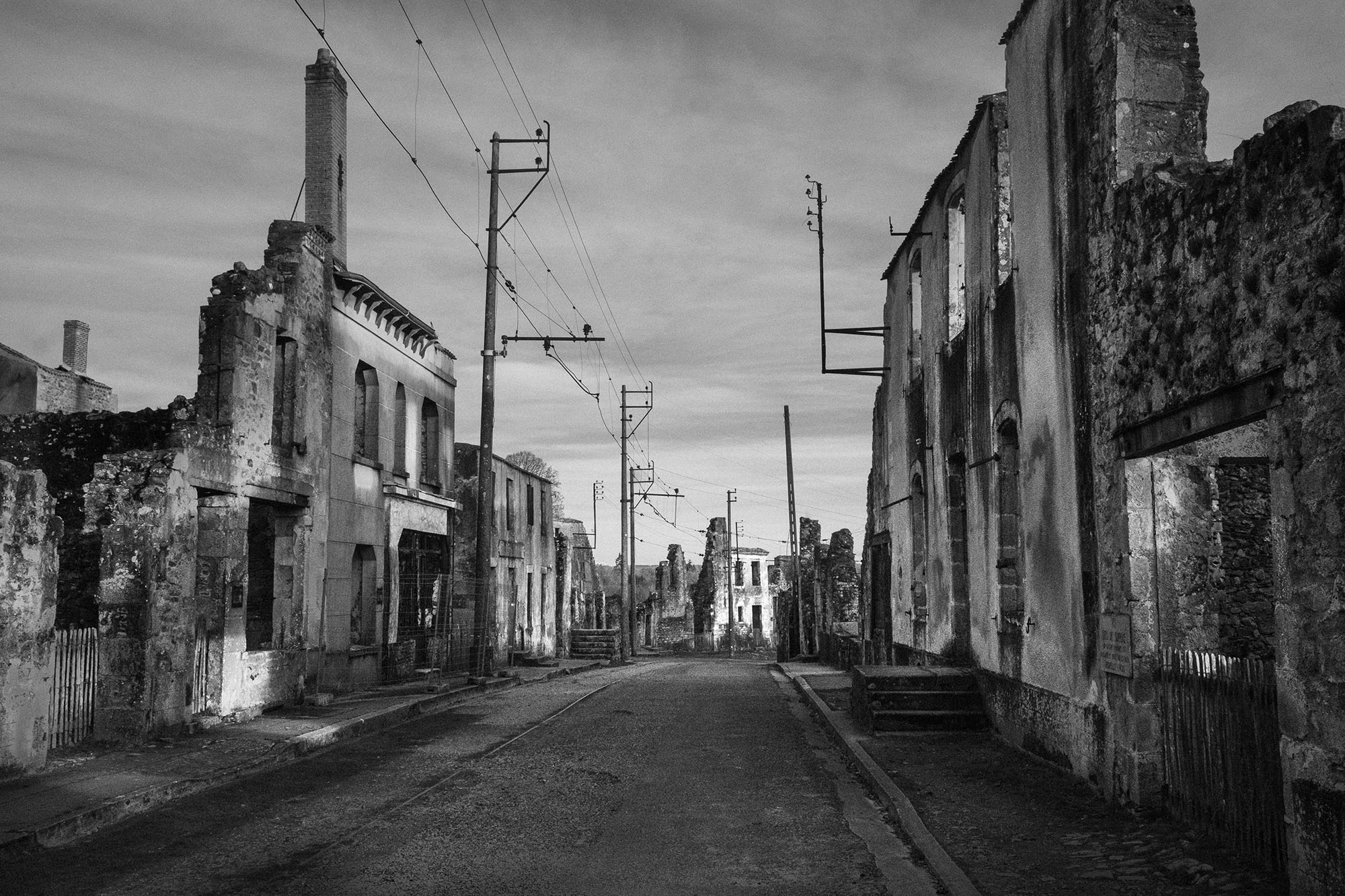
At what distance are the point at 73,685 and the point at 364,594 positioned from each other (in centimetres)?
948

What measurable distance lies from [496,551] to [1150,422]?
28.8 meters

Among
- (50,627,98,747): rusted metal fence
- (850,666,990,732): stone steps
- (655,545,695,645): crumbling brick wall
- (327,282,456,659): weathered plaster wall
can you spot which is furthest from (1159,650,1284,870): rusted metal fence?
(655,545,695,645): crumbling brick wall

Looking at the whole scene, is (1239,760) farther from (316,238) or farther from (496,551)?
(496,551)

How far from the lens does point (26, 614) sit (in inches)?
432

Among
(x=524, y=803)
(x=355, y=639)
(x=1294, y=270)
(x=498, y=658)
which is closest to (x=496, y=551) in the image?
(x=498, y=658)

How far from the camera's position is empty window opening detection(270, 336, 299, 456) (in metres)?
18.5

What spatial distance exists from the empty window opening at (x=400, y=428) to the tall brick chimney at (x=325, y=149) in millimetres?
3254

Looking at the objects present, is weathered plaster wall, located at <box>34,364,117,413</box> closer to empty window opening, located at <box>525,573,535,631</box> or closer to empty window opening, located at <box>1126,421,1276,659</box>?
empty window opening, located at <box>525,573,535,631</box>

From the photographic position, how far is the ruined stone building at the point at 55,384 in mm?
25375

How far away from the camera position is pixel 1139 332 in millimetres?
8867

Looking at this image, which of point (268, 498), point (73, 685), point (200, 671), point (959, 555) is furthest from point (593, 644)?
point (73, 685)

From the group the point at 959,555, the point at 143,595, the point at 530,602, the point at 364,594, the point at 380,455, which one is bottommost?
the point at 530,602

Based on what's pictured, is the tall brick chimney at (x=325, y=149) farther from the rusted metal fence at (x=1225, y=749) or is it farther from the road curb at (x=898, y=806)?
the rusted metal fence at (x=1225, y=749)

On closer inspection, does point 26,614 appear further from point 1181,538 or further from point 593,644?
point 593,644
